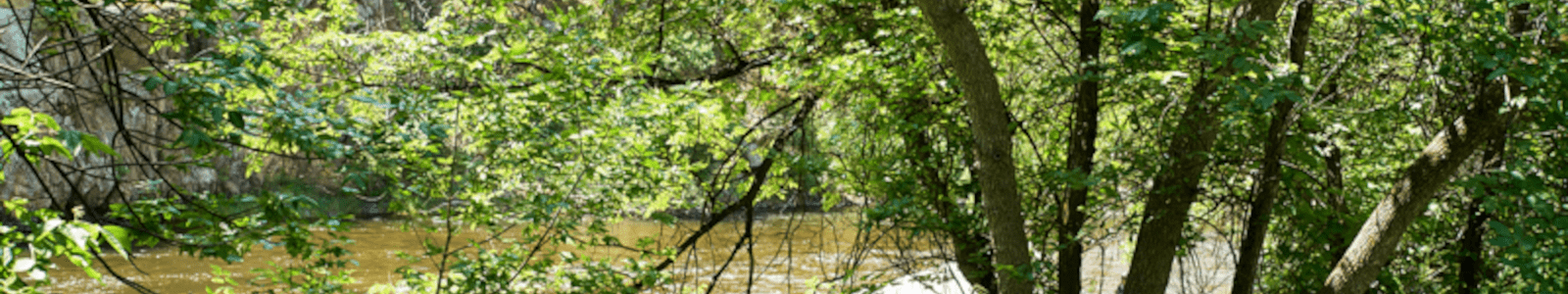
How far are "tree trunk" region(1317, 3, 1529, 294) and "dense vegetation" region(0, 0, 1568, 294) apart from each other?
1 cm

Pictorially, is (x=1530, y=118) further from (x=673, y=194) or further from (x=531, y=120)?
(x=531, y=120)

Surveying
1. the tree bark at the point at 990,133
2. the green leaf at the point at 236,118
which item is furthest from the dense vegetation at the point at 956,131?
the green leaf at the point at 236,118

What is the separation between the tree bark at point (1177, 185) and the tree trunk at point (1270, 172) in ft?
0.87

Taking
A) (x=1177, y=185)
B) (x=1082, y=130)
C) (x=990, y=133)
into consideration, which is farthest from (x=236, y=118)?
(x=1082, y=130)

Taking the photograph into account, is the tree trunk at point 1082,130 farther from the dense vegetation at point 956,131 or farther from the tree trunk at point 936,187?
the tree trunk at point 936,187

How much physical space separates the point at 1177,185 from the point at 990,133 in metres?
1.16

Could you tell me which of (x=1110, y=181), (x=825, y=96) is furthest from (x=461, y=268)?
(x=1110, y=181)

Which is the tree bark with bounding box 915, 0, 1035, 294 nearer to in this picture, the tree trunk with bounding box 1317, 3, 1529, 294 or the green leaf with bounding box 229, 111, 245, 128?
the tree trunk with bounding box 1317, 3, 1529, 294

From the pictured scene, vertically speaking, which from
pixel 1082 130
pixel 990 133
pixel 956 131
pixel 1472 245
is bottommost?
pixel 990 133

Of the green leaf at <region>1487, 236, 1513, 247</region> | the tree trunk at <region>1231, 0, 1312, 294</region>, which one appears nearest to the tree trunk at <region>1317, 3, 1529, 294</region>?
the tree trunk at <region>1231, 0, 1312, 294</region>

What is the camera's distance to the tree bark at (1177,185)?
12.5 ft

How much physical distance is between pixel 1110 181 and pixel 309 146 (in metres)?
3.16

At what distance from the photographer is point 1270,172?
4320 millimetres

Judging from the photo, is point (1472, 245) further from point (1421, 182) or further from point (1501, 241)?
point (1501, 241)
